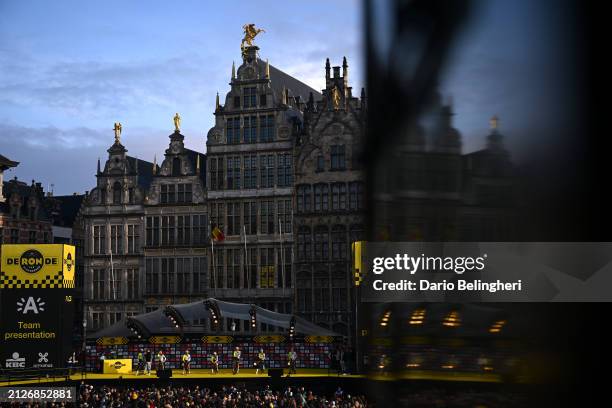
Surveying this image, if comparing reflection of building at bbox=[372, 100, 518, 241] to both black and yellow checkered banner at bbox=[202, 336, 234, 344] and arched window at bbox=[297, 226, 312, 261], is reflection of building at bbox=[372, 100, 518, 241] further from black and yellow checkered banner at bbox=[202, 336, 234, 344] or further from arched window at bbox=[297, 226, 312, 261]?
arched window at bbox=[297, 226, 312, 261]

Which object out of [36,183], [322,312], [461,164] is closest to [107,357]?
[322,312]

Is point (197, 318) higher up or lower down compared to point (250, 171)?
lower down

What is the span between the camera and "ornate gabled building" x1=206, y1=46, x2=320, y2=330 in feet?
170

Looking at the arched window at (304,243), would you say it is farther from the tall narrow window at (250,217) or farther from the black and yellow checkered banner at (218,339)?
the black and yellow checkered banner at (218,339)

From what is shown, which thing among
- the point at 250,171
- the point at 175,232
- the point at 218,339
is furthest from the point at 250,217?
the point at 218,339

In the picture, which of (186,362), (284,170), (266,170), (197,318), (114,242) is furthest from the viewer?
(114,242)

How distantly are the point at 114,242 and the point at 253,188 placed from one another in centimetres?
1071

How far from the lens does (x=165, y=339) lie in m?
41.2

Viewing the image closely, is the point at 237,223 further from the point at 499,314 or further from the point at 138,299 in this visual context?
the point at 499,314

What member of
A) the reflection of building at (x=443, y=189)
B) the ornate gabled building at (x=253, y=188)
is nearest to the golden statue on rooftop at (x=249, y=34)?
the ornate gabled building at (x=253, y=188)

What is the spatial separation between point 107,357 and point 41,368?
6.03 meters

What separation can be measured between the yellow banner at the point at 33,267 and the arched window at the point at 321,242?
1791cm

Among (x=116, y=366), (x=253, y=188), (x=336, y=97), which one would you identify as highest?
(x=336, y=97)

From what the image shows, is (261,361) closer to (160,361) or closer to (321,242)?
(160,361)
